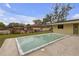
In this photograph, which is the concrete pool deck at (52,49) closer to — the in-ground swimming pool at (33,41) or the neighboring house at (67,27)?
the in-ground swimming pool at (33,41)

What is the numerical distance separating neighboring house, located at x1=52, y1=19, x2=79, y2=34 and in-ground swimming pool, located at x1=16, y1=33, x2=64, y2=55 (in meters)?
0.28

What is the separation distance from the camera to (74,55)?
6707 millimetres

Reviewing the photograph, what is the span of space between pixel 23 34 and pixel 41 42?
872mm

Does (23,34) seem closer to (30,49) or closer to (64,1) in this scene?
(30,49)

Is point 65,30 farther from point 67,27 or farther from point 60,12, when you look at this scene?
point 60,12

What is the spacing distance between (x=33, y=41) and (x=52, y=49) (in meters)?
0.92

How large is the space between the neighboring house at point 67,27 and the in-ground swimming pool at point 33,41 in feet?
0.92

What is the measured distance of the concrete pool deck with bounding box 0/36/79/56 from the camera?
6.75m

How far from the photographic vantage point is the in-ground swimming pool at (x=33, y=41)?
6856mm

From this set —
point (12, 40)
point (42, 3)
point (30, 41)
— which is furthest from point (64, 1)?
point (12, 40)

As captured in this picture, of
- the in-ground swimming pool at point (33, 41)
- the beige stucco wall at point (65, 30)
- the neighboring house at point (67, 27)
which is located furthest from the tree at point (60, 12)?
the in-ground swimming pool at point (33, 41)

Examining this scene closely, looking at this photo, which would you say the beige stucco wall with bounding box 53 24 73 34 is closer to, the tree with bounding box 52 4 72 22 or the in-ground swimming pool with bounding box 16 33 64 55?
the in-ground swimming pool with bounding box 16 33 64 55

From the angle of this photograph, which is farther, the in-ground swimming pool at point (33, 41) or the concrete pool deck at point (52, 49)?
the in-ground swimming pool at point (33, 41)

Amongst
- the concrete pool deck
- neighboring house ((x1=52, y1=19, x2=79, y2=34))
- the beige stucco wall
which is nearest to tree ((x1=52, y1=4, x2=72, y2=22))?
neighboring house ((x1=52, y1=19, x2=79, y2=34))
